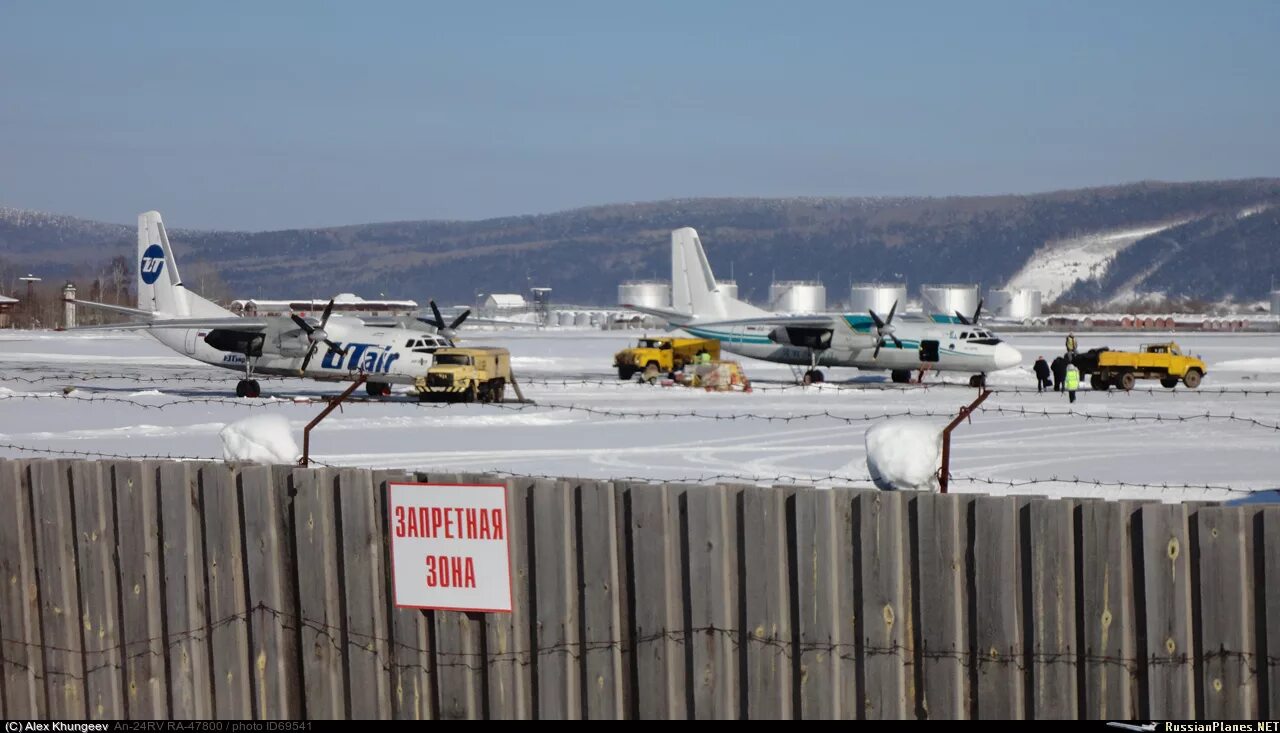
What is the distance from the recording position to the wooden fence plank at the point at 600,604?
27.3 feet

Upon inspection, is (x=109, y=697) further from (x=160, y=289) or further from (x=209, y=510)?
(x=160, y=289)

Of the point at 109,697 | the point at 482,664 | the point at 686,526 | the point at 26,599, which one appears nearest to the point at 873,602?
the point at 686,526

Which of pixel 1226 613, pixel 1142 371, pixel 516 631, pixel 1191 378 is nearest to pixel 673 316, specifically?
pixel 1142 371

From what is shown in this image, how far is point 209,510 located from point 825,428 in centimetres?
2344

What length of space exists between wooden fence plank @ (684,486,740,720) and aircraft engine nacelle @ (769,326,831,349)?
44412 millimetres

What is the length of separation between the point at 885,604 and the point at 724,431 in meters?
22.8

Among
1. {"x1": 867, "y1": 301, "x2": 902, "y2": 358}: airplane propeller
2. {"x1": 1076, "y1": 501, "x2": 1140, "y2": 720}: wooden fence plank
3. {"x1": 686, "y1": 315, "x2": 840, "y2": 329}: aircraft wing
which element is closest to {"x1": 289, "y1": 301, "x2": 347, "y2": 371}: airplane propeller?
{"x1": 686, "y1": 315, "x2": 840, "y2": 329}: aircraft wing

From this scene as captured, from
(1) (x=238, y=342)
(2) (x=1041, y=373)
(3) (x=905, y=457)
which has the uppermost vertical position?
(1) (x=238, y=342)

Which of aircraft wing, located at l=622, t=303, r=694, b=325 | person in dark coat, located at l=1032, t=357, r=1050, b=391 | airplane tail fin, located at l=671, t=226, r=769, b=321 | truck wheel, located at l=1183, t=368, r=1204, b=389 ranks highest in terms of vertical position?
airplane tail fin, located at l=671, t=226, r=769, b=321

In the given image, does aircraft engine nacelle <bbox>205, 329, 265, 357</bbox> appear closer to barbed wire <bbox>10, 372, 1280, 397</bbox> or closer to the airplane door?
barbed wire <bbox>10, 372, 1280, 397</bbox>

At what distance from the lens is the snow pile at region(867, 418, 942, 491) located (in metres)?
7.84

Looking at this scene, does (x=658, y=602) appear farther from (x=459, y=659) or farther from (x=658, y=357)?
(x=658, y=357)

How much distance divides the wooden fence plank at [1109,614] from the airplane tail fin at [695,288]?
53.0 metres

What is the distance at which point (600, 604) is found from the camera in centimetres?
838
